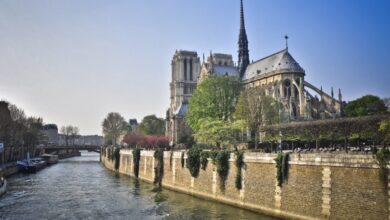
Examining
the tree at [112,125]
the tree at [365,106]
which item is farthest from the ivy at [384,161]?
the tree at [112,125]

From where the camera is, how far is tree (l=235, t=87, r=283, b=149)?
155 ft

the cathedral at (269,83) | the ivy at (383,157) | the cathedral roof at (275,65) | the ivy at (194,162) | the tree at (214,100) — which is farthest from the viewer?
the cathedral roof at (275,65)

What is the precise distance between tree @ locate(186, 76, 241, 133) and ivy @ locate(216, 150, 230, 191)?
80.2ft

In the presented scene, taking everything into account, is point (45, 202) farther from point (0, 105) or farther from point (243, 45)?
point (243, 45)

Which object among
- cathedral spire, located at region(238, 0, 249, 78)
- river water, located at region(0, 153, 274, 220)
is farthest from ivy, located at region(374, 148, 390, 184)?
cathedral spire, located at region(238, 0, 249, 78)

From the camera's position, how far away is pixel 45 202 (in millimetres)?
34781

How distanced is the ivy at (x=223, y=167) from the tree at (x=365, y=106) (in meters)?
31.3

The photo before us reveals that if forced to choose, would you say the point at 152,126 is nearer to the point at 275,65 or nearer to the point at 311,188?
the point at 275,65

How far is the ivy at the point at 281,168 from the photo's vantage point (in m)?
26.4

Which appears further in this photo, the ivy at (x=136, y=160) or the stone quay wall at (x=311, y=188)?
the ivy at (x=136, y=160)

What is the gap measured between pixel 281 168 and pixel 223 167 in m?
7.12

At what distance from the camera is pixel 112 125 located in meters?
122

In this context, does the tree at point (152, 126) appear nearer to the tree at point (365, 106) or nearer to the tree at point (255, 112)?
the tree at point (365, 106)

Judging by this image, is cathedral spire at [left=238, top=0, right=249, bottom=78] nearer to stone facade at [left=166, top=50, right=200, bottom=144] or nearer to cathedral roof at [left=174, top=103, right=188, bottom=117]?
cathedral roof at [left=174, top=103, right=188, bottom=117]
